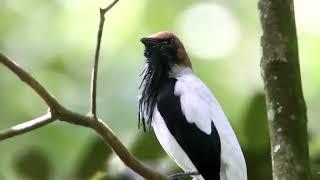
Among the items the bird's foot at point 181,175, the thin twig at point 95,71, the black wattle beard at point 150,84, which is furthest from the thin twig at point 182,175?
the thin twig at point 95,71

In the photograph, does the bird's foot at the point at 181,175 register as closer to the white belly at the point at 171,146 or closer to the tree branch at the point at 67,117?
the white belly at the point at 171,146

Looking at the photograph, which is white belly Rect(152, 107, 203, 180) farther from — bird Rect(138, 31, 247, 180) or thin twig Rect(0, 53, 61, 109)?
thin twig Rect(0, 53, 61, 109)

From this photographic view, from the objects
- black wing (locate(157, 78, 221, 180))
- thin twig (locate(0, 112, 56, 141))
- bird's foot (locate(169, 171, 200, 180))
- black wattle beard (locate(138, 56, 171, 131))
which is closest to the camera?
thin twig (locate(0, 112, 56, 141))

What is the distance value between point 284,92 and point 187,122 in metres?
0.55

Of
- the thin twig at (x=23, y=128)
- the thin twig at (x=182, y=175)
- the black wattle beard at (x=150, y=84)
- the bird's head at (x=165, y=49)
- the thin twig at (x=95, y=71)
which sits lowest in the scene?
the thin twig at (x=182, y=175)

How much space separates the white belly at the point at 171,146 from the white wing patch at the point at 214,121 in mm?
76

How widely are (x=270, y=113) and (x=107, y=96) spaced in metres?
1.59

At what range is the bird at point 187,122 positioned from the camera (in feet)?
6.60

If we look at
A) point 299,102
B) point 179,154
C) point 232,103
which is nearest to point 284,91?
point 299,102

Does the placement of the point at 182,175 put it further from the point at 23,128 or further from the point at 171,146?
the point at 23,128

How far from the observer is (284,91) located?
59.8 inches

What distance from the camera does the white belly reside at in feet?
6.80

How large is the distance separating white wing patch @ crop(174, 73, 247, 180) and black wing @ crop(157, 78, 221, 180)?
0.05 ft

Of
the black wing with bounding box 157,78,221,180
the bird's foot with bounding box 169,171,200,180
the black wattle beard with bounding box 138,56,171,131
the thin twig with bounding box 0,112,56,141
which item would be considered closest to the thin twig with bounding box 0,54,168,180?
the thin twig with bounding box 0,112,56,141
